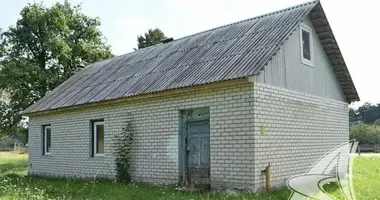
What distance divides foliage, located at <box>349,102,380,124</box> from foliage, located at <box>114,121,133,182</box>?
71875 mm

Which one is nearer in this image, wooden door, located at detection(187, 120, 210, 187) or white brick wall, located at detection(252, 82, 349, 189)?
white brick wall, located at detection(252, 82, 349, 189)

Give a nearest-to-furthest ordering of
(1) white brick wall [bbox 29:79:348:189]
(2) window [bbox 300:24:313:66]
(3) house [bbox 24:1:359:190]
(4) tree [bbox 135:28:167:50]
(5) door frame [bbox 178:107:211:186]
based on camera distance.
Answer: (1) white brick wall [bbox 29:79:348:189], (3) house [bbox 24:1:359:190], (5) door frame [bbox 178:107:211:186], (2) window [bbox 300:24:313:66], (4) tree [bbox 135:28:167:50]

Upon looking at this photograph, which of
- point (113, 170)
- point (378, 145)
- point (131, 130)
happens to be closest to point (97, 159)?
point (113, 170)

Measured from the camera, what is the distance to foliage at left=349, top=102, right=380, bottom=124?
2993 inches

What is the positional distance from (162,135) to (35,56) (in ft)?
57.6

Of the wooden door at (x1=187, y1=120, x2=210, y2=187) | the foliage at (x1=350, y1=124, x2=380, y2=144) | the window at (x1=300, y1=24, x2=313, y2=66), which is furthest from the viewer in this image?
the foliage at (x1=350, y1=124, x2=380, y2=144)

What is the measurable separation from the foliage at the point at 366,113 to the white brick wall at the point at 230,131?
2662 inches

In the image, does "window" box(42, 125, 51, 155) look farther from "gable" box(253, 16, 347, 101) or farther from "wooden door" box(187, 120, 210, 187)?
"gable" box(253, 16, 347, 101)

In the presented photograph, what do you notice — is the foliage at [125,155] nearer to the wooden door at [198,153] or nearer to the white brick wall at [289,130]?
the wooden door at [198,153]

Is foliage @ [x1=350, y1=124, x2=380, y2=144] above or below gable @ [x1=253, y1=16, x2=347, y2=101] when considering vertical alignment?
below

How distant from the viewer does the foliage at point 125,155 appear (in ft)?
42.6

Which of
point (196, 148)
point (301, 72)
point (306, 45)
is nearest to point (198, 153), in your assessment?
point (196, 148)

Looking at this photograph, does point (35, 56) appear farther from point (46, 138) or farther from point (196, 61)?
point (196, 61)

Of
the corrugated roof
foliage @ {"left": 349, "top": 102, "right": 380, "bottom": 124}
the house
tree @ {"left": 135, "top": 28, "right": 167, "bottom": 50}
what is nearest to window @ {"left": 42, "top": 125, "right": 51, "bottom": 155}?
the corrugated roof
